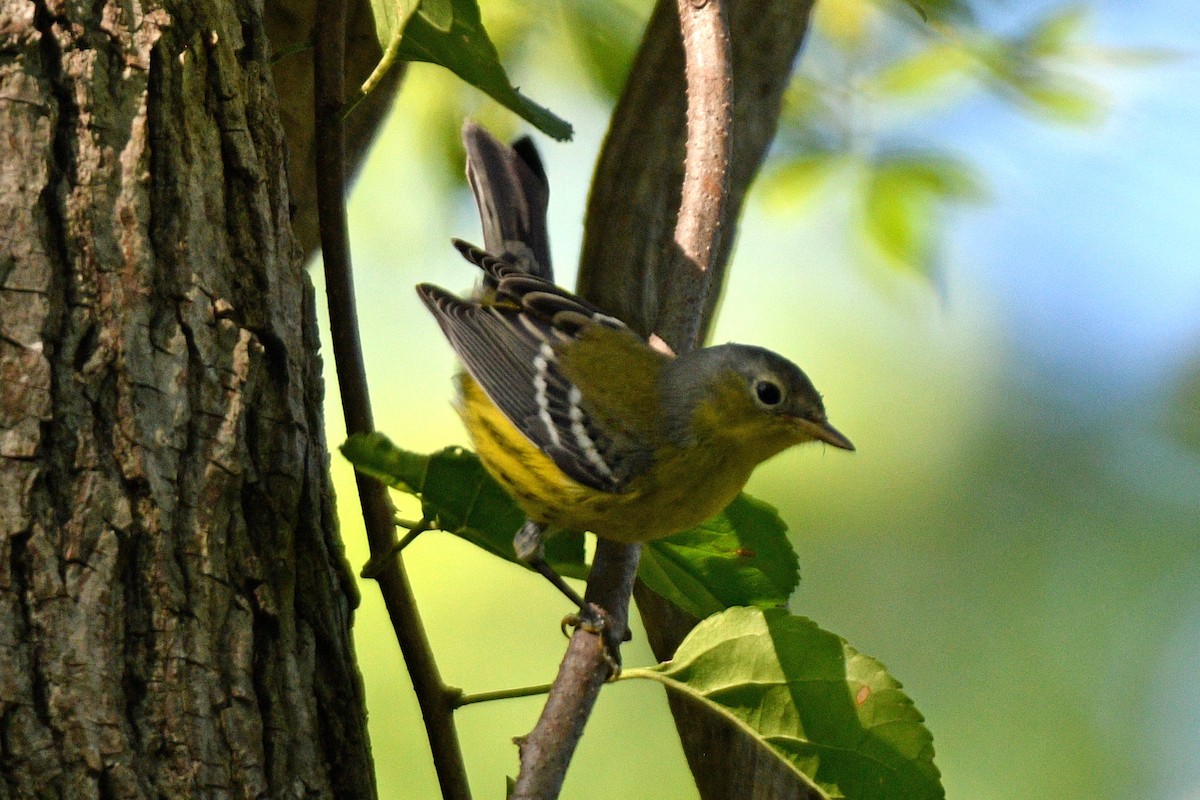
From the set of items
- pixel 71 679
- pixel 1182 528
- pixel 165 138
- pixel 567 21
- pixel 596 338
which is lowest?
pixel 71 679

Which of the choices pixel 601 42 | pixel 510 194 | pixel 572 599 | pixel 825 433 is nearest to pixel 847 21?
pixel 601 42

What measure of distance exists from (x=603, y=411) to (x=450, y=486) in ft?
2.88

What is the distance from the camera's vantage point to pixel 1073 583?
443 cm

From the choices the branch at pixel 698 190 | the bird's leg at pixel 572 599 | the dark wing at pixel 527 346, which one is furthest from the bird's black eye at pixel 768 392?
the bird's leg at pixel 572 599

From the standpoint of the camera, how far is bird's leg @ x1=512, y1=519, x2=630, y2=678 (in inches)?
64.4

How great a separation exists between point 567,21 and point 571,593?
130 centimetres

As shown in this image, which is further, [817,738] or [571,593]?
[571,593]

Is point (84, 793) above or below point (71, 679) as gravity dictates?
below

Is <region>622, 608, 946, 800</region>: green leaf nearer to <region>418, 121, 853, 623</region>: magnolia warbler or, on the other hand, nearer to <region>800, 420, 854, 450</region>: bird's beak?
<region>418, 121, 853, 623</region>: magnolia warbler

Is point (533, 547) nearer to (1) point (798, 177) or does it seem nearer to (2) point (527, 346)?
(2) point (527, 346)

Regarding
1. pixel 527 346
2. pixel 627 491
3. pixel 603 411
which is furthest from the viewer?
pixel 527 346

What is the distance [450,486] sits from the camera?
1751 mm

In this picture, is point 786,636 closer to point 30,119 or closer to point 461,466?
point 461,466

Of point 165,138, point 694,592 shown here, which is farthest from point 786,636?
point 165,138
